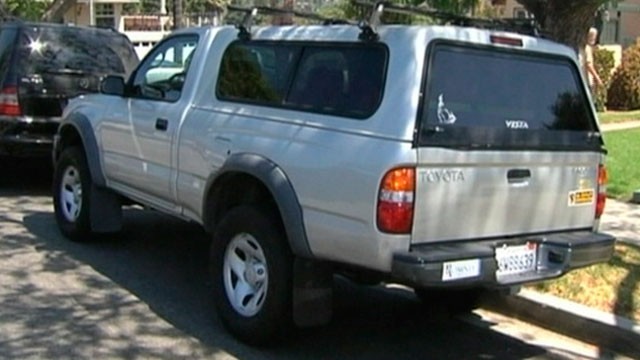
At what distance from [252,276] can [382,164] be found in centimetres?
135

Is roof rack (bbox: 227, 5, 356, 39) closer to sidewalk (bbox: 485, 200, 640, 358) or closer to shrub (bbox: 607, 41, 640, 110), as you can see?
sidewalk (bbox: 485, 200, 640, 358)

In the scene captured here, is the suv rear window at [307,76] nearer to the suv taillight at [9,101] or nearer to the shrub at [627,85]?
the suv taillight at [9,101]

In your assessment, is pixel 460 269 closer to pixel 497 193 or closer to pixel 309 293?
pixel 497 193

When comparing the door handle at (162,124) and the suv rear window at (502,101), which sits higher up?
the suv rear window at (502,101)

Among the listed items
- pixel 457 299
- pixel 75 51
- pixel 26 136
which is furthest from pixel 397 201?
pixel 75 51

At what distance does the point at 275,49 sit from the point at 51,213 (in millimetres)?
4444

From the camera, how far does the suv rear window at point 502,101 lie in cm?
457

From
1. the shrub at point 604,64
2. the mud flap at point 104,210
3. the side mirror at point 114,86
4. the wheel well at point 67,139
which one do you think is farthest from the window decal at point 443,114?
the shrub at point 604,64

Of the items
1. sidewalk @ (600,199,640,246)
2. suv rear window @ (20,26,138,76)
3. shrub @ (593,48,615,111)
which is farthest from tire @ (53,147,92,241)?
shrub @ (593,48,615,111)

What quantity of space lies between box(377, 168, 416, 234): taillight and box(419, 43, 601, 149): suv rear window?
225mm

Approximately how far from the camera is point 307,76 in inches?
204

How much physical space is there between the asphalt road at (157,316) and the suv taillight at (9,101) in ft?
6.56

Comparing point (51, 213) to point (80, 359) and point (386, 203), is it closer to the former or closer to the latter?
point (80, 359)

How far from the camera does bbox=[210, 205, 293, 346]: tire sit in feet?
16.3
